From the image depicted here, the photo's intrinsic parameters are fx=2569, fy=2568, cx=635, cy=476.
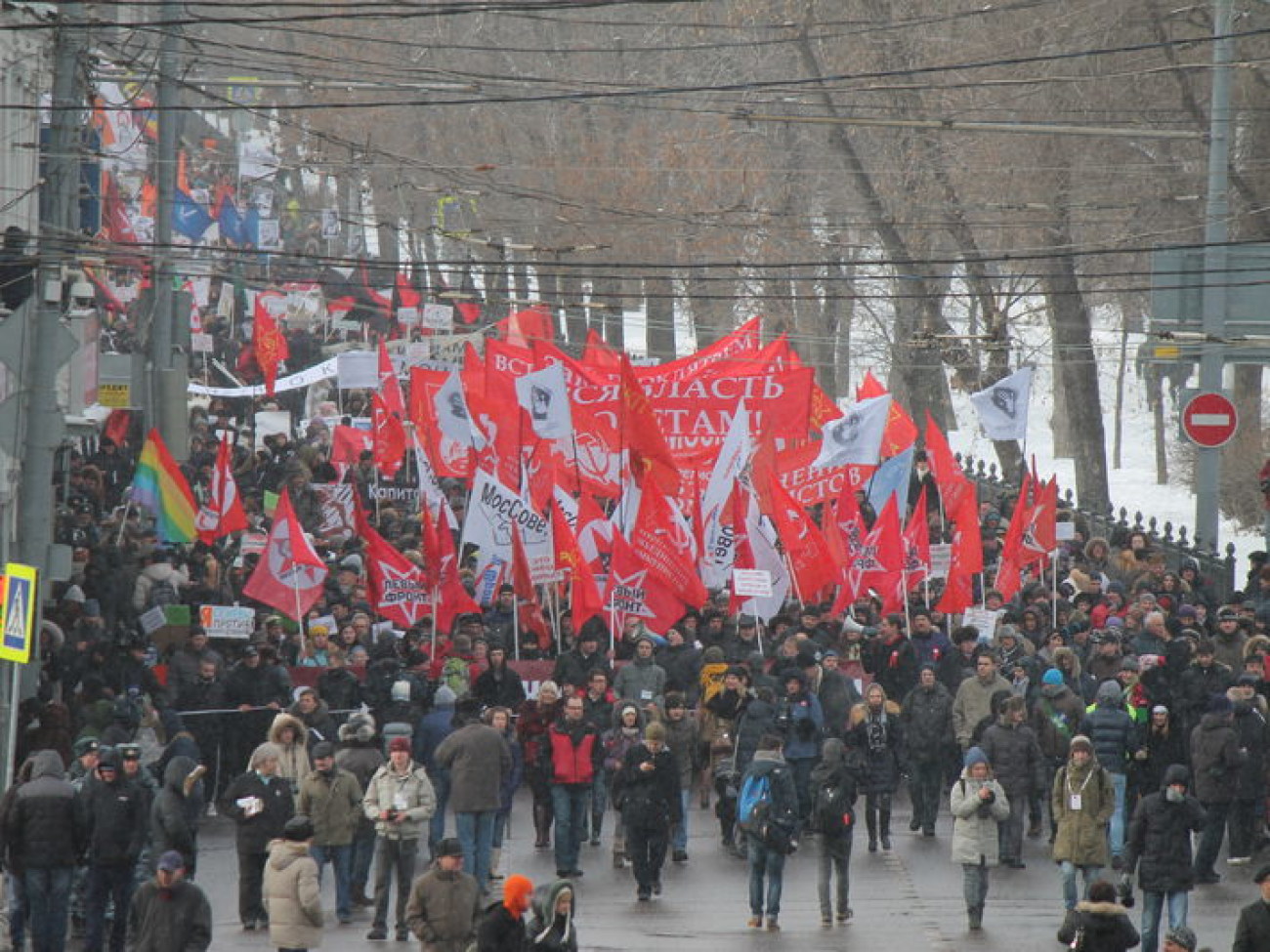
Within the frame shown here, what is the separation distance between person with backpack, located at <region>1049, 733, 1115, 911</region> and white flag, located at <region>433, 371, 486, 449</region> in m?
13.5

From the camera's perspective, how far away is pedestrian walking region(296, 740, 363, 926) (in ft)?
52.8

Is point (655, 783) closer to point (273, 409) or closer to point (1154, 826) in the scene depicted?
point (1154, 826)

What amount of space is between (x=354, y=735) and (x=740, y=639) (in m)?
6.24

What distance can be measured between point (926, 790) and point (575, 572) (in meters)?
4.38

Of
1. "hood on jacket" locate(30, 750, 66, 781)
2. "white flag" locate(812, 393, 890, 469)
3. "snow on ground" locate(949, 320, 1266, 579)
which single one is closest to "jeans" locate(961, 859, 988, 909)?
"hood on jacket" locate(30, 750, 66, 781)

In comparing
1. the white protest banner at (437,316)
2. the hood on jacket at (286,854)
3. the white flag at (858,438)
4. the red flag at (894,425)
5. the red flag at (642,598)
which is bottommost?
the hood on jacket at (286,854)

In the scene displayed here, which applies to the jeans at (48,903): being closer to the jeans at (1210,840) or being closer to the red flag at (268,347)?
the jeans at (1210,840)

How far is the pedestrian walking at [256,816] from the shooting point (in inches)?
617

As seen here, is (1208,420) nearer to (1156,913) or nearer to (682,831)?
(682,831)

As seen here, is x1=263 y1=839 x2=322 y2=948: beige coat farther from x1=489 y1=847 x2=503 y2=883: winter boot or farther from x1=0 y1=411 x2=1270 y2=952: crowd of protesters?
x1=489 y1=847 x2=503 y2=883: winter boot

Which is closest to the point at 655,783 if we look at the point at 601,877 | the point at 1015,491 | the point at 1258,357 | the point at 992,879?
the point at 601,877

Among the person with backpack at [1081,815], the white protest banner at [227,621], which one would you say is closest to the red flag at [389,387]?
the white protest banner at [227,621]

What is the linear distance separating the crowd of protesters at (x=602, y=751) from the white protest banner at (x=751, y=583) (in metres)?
0.29

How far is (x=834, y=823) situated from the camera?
1598 cm
